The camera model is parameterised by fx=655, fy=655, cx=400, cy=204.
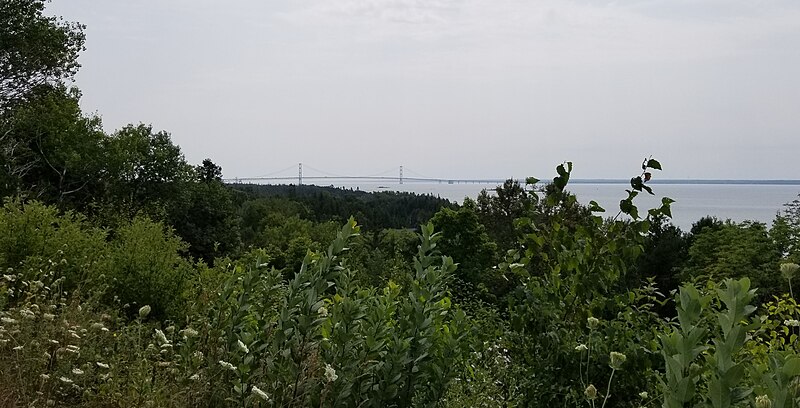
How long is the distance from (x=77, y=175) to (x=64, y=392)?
23.1 m

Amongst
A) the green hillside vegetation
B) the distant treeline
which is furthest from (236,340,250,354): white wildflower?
the distant treeline

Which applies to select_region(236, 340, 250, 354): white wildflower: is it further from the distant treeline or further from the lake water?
the distant treeline

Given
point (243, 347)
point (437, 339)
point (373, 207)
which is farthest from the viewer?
point (373, 207)

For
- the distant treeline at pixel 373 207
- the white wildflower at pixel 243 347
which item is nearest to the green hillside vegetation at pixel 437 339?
the white wildflower at pixel 243 347

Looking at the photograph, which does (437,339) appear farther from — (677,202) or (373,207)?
(373,207)

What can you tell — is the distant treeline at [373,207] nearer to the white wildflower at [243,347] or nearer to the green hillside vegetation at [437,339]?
the green hillside vegetation at [437,339]

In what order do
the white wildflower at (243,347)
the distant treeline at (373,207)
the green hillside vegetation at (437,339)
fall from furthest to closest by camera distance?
the distant treeline at (373,207) < the white wildflower at (243,347) < the green hillside vegetation at (437,339)

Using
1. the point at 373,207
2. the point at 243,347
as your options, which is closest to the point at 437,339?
the point at 243,347

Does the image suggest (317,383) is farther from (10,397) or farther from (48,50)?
(48,50)

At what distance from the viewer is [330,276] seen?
2.59 meters

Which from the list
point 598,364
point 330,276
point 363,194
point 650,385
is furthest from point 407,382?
point 363,194

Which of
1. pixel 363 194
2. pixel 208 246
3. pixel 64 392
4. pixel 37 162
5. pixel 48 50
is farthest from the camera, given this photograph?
pixel 363 194

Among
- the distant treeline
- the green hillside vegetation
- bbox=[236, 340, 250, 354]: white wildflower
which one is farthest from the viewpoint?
the distant treeline

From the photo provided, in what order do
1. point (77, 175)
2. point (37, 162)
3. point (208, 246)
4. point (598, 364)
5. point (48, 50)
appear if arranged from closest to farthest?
point (598, 364), point (48, 50), point (37, 162), point (77, 175), point (208, 246)
